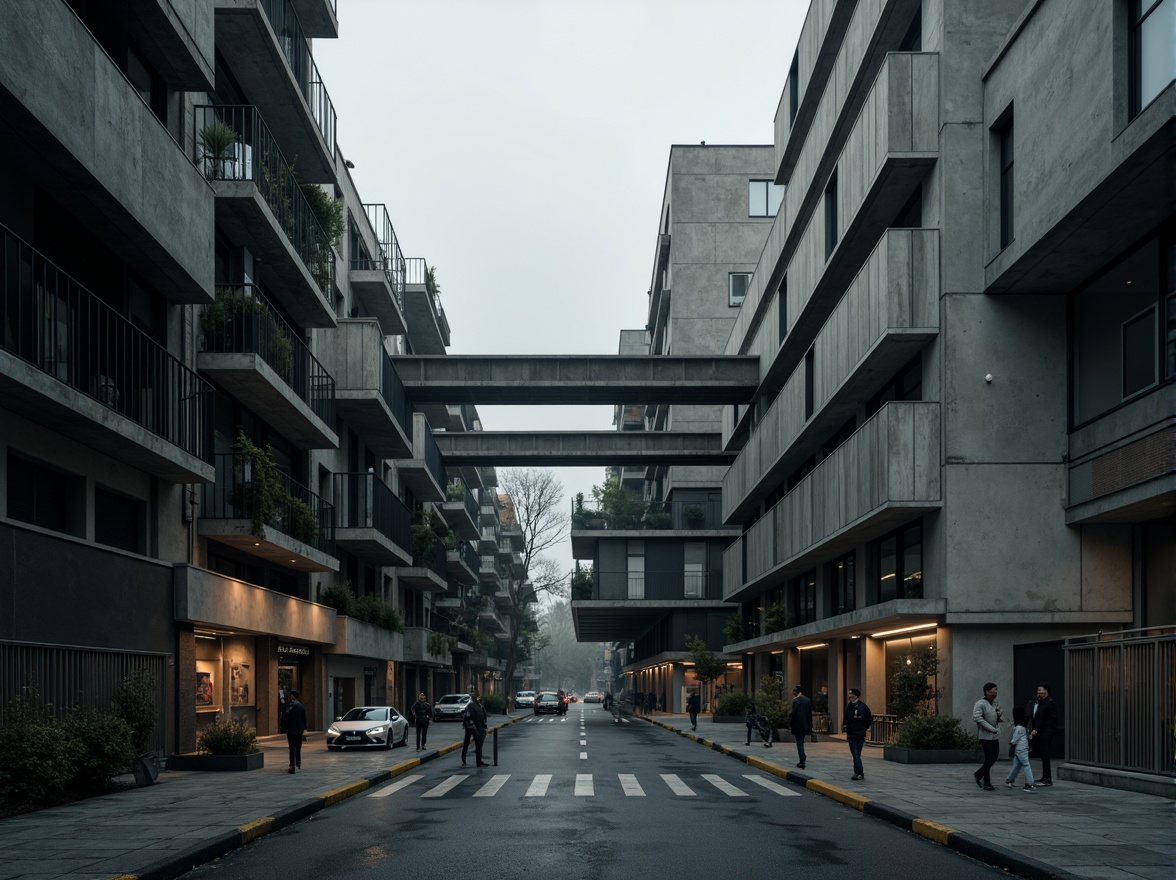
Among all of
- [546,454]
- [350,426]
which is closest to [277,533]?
[350,426]

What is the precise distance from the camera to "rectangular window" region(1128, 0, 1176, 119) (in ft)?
53.9

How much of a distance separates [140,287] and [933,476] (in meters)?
15.7

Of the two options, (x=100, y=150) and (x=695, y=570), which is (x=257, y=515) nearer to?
(x=100, y=150)

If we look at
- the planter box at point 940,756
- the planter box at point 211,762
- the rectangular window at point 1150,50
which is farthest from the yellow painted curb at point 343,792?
the rectangular window at point 1150,50

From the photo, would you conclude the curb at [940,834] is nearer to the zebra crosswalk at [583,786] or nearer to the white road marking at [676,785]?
the zebra crosswalk at [583,786]

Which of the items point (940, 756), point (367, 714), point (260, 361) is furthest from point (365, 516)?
point (940, 756)

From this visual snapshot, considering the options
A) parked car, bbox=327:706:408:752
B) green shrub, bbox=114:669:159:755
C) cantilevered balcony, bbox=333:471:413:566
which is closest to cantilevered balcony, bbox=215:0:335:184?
cantilevered balcony, bbox=333:471:413:566

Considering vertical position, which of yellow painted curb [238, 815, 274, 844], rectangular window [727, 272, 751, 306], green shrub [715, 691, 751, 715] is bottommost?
green shrub [715, 691, 751, 715]

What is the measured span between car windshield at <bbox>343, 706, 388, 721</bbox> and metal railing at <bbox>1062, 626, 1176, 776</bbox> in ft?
60.0

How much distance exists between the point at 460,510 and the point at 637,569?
10.2 metres

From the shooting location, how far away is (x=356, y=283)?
43375 mm

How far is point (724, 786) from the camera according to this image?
2048 centimetres

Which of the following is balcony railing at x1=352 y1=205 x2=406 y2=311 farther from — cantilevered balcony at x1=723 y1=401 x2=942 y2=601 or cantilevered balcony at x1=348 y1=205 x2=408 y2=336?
cantilevered balcony at x1=723 y1=401 x2=942 y2=601

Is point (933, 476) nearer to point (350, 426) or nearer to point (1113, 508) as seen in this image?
point (1113, 508)
